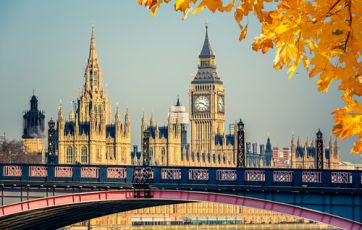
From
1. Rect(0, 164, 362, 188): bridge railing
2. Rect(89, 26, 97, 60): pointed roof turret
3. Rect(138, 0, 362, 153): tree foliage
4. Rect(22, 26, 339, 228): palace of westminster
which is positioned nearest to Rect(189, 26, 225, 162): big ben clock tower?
Rect(22, 26, 339, 228): palace of westminster

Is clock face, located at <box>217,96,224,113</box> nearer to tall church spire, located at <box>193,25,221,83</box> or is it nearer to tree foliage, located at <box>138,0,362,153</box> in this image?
tall church spire, located at <box>193,25,221,83</box>

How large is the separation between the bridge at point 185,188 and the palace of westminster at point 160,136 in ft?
199

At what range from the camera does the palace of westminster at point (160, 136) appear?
447 feet

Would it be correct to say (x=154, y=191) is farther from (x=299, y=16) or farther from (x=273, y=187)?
(x=299, y=16)

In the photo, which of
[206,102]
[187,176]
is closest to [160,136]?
[206,102]

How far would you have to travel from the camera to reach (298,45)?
27.2 feet

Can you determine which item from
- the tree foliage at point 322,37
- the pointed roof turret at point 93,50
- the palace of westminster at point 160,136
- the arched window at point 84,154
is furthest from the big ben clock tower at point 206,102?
the tree foliage at point 322,37

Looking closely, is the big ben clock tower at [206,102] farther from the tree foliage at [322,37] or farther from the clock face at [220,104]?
the tree foliage at [322,37]

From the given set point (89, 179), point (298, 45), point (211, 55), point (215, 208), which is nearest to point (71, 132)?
point (215, 208)

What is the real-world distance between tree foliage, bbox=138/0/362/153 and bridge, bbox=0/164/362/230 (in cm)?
3073

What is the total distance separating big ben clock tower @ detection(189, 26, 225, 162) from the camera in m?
190

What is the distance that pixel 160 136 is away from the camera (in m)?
152

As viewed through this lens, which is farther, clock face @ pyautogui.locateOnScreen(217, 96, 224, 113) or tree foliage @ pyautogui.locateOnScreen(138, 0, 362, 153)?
clock face @ pyautogui.locateOnScreen(217, 96, 224, 113)

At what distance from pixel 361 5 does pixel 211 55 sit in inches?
7455
